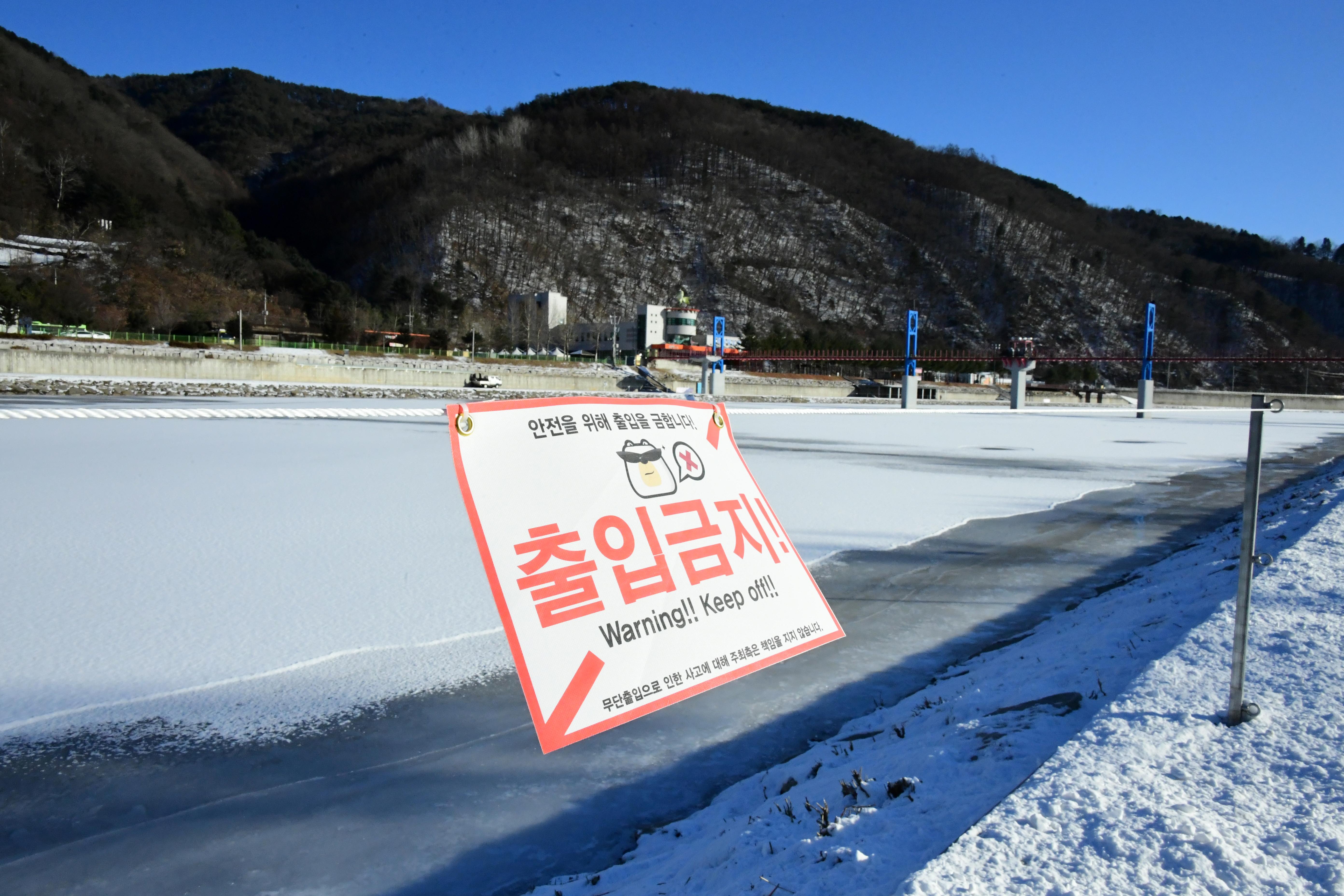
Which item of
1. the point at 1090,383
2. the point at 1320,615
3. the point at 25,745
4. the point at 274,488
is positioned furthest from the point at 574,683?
the point at 1090,383

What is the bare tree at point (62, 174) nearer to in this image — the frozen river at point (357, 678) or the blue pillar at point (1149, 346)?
the blue pillar at point (1149, 346)

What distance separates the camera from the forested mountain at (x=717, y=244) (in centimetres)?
13088

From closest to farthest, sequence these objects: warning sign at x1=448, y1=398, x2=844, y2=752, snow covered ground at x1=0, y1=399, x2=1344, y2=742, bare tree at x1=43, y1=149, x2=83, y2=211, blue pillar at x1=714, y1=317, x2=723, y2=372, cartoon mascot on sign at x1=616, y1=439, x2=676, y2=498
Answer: warning sign at x1=448, y1=398, x2=844, y2=752, cartoon mascot on sign at x1=616, y1=439, x2=676, y2=498, snow covered ground at x1=0, y1=399, x2=1344, y2=742, blue pillar at x1=714, y1=317, x2=723, y2=372, bare tree at x1=43, y1=149, x2=83, y2=211

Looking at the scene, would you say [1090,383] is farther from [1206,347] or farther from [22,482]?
[22,482]

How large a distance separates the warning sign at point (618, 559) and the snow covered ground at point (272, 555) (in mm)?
2055

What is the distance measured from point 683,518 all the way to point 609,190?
171680 mm

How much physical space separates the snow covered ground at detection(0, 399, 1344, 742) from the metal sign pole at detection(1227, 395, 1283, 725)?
11.4 ft

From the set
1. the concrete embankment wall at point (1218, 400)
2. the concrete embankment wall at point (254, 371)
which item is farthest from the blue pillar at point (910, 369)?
the concrete embankment wall at point (1218, 400)

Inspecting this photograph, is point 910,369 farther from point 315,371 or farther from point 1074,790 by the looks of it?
point 1074,790

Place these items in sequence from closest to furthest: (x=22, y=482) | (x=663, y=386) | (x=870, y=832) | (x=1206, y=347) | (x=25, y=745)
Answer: (x=870, y=832) → (x=25, y=745) → (x=22, y=482) → (x=663, y=386) → (x=1206, y=347)

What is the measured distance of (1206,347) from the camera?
489ft

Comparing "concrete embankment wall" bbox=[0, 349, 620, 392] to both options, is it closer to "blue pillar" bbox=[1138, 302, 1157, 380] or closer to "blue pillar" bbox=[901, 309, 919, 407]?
"blue pillar" bbox=[901, 309, 919, 407]

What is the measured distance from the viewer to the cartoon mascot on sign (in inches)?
116

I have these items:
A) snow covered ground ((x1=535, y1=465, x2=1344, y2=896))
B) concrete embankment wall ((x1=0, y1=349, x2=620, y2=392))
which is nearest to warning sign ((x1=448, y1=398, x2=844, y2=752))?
snow covered ground ((x1=535, y1=465, x2=1344, y2=896))
